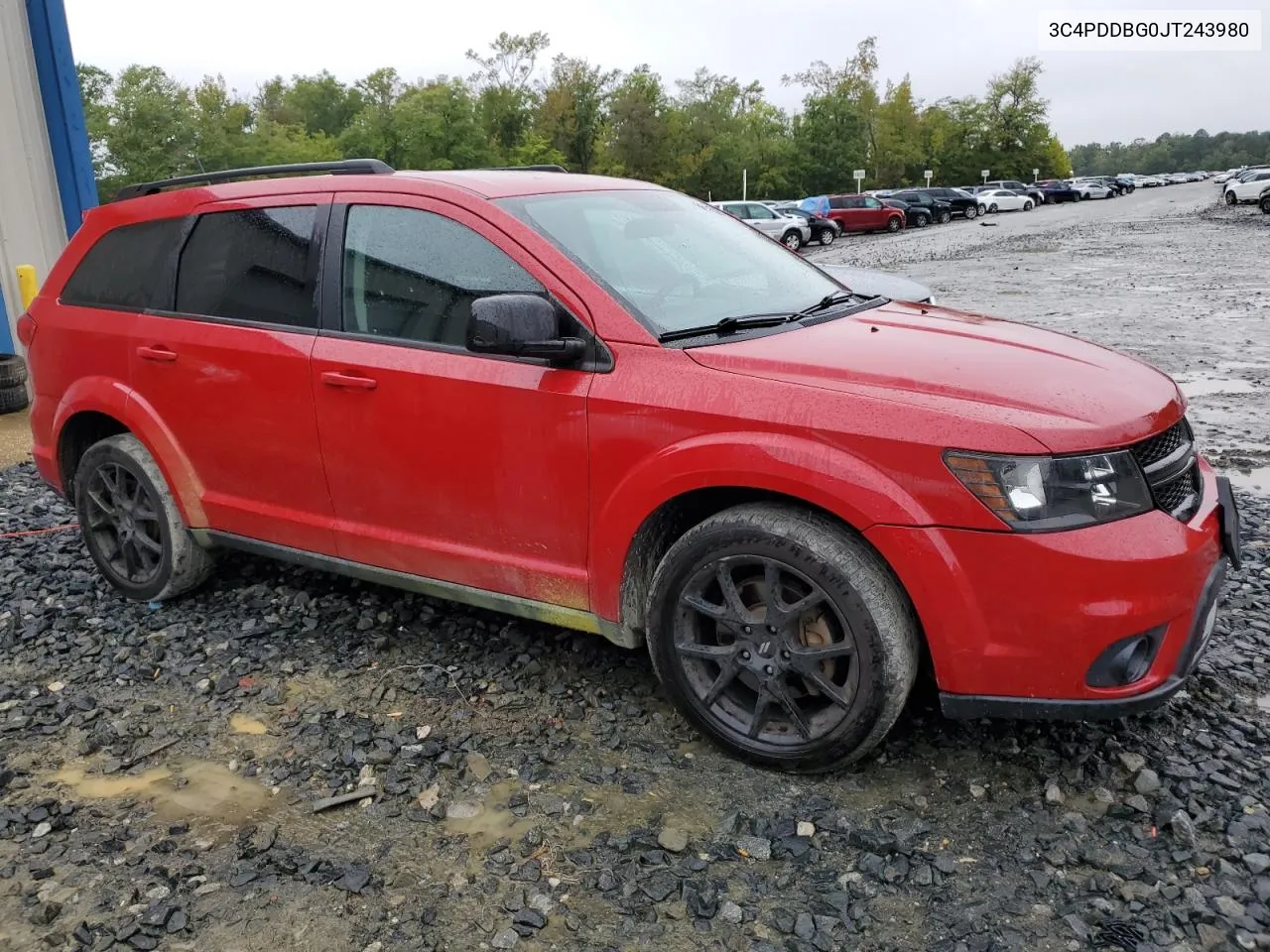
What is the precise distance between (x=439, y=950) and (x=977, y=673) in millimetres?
1546

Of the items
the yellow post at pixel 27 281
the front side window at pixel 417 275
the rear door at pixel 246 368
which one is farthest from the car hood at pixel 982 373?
the yellow post at pixel 27 281

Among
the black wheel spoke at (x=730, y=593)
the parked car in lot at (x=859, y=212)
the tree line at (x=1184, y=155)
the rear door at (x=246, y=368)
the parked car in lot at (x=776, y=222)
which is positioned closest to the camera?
the black wheel spoke at (x=730, y=593)

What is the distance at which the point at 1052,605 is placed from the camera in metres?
2.68

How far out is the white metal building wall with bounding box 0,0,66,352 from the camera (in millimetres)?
9203

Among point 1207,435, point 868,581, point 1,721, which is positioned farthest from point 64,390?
point 1207,435

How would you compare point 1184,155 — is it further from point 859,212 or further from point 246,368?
point 246,368

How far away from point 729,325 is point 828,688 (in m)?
1.18

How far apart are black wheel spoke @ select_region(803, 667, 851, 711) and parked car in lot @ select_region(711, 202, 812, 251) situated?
91.4 feet

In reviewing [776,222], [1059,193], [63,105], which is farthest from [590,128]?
[63,105]

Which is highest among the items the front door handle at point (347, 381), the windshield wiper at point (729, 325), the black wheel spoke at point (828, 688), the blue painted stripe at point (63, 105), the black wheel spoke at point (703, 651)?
the blue painted stripe at point (63, 105)

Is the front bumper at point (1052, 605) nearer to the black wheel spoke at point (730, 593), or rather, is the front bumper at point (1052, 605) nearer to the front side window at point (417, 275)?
the black wheel spoke at point (730, 593)

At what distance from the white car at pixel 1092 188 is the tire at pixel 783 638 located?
74845mm

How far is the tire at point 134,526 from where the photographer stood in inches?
174

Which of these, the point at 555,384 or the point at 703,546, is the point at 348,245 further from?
the point at 703,546
